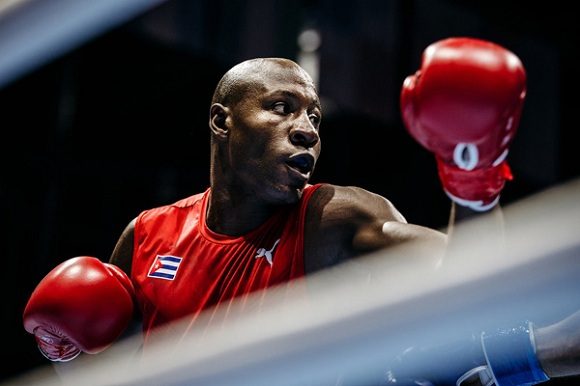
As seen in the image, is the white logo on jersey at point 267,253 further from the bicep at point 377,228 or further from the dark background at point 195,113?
the dark background at point 195,113

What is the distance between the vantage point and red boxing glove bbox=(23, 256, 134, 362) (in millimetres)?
1939

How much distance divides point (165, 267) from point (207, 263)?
5.0 inches

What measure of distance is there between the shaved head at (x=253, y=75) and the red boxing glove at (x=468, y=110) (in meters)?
0.64

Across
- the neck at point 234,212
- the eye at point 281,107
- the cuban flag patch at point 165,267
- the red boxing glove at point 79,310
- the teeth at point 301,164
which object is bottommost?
the red boxing glove at point 79,310

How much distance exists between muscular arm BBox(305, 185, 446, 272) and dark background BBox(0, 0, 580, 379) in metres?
2.75

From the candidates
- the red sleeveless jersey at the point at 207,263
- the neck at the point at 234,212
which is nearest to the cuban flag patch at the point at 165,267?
the red sleeveless jersey at the point at 207,263

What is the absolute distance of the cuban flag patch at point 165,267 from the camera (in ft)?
6.65

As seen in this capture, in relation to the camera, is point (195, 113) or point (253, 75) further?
point (195, 113)

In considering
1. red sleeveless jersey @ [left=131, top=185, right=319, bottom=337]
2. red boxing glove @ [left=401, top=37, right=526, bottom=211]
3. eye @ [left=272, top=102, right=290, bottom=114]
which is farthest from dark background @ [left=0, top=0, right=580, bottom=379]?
red boxing glove @ [left=401, top=37, right=526, bottom=211]

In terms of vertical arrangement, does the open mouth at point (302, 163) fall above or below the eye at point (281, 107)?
below

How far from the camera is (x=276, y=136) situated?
194cm

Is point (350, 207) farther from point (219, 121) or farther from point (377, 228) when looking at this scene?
point (219, 121)

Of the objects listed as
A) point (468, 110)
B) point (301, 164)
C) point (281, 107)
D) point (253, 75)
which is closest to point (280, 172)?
point (301, 164)

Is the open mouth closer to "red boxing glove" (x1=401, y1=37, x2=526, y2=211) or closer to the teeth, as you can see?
the teeth
